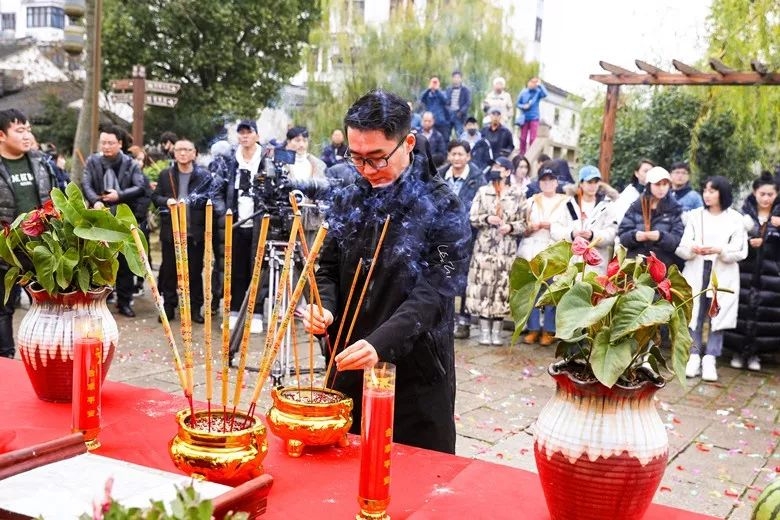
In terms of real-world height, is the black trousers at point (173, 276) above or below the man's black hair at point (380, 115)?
below

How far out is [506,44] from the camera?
1975cm

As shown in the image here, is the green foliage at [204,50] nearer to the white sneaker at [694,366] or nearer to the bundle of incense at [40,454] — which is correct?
the white sneaker at [694,366]

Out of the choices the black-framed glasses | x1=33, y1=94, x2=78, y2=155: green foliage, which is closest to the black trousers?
the black-framed glasses

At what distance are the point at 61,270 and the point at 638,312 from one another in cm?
145

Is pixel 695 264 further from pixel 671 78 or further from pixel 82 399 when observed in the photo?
pixel 82 399

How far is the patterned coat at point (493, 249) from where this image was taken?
671cm

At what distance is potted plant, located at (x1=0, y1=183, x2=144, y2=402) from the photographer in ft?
6.39

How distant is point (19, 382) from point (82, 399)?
65 cm

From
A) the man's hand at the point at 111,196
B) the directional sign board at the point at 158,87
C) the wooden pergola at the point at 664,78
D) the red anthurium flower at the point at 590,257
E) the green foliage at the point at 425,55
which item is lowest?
the man's hand at the point at 111,196

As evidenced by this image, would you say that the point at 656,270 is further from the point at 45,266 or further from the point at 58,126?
the point at 58,126

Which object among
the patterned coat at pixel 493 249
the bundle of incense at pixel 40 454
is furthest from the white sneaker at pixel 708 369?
the bundle of incense at pixel 40 454

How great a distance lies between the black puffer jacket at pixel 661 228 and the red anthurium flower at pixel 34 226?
16.7 ft

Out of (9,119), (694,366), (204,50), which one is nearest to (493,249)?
(694,366)

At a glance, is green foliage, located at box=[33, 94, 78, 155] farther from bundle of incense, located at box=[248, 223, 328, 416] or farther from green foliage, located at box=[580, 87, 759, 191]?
bundle of incense, located at box=[248, 223, 328, 416]
